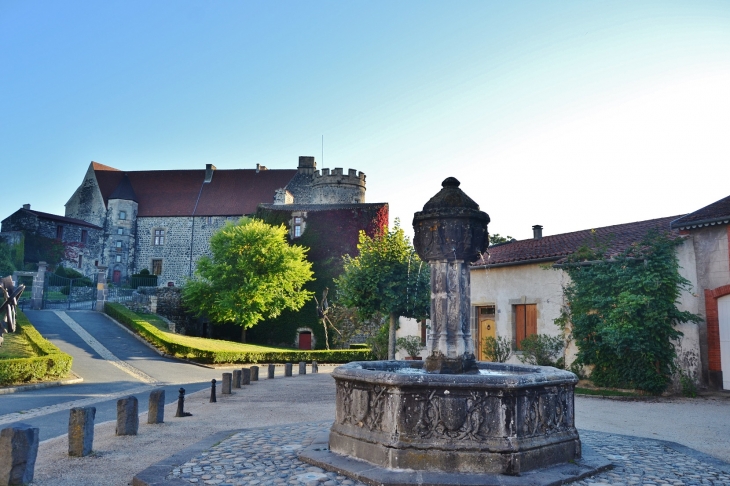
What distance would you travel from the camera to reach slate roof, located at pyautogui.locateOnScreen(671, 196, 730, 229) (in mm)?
13336

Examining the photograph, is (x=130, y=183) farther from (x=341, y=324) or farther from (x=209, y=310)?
(x=341, y=324)

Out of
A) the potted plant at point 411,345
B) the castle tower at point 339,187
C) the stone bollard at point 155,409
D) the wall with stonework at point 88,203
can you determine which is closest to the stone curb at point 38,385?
the stone bollard at point 155,409

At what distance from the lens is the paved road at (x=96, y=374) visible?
408 inches

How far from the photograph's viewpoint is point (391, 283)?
18.7 metres

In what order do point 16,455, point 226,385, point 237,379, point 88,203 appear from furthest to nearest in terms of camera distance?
point 88,203 → point 237,379 → point 226,385 → point 16,455

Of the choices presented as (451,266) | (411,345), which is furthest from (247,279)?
(451,266)

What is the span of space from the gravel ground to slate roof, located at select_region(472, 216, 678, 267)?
15.6 ft

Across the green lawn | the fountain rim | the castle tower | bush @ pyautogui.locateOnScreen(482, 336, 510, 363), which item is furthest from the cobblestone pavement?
the castle tower

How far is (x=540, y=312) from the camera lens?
16.6 m

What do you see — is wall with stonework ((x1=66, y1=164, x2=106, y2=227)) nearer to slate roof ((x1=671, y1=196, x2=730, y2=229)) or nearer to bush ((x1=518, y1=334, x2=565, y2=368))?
bush ((x1=518, y1=334, x2=565, y2=368))

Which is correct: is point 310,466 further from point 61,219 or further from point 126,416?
point 61,219

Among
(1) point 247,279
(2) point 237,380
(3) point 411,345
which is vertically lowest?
(2) point 237,380

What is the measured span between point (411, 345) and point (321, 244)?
16.2 m

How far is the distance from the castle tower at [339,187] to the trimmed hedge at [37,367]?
88.5 ft
